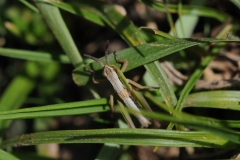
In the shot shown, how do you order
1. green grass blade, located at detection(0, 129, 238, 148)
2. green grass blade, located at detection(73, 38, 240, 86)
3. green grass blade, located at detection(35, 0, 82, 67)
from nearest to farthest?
green grass blade, located at detection(0, 129, 238, 148), green grass blade, located at detection(73, 38, 240, 86), green grass blade, located at detection(35, 0, 82, 67)

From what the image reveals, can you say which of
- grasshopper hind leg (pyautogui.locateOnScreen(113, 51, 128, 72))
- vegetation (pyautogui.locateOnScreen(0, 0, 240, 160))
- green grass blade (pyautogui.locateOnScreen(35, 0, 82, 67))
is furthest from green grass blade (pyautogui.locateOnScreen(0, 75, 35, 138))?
grasshopper hind leg (pyautogui.locateOnScreen(113, 51, 128, 72))

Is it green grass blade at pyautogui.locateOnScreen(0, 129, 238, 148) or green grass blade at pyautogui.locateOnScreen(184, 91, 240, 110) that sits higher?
green grass blade at pyautogui.locateOnScreen(184, 91, 240, 110)

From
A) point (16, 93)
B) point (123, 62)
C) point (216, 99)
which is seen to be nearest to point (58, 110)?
point (123, 62)

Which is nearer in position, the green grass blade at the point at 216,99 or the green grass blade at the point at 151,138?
the green grass blade at the point at 151,138

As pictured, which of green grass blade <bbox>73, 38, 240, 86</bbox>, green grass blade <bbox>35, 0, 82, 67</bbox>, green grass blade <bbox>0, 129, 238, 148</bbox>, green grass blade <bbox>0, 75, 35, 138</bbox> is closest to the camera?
green grass blade <bbox>0, 129, 238, 148</bbox>

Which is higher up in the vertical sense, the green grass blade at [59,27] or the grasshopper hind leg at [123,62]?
the green grass blade at [59,27]

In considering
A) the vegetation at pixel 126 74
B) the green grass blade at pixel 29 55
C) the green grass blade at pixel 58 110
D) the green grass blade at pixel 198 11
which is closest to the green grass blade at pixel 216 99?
the vegetation at pixel 126 74

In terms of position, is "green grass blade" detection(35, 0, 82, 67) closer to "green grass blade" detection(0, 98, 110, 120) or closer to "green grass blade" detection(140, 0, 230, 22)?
"green grass blade" detection(0, 98, 110, 120)

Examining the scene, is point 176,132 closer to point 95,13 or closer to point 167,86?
point 167,86

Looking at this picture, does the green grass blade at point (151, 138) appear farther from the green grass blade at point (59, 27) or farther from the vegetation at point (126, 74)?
the green grass blade at point (59, 27)

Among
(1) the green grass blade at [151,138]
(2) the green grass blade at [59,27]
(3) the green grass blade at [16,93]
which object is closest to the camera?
(1) the green grass blade at [151,138]
